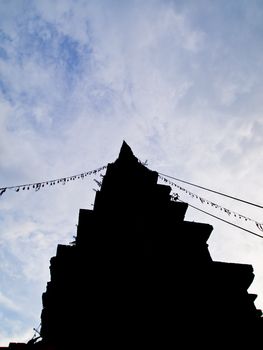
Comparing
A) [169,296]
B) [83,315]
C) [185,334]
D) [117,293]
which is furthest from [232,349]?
[83,315]

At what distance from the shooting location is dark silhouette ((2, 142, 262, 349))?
8711 millimetres

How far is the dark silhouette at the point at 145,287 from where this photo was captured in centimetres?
871

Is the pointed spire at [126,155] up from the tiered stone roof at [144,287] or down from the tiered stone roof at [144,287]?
up

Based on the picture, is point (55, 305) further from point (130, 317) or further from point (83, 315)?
point (130, 317)

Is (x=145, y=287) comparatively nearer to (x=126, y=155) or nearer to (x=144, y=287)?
(x=144, y=287)

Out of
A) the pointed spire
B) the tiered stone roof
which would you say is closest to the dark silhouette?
the tiered stone roof

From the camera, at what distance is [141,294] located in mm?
9703

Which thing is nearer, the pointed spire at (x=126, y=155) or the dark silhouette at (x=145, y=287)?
the dark silhouette at (x=145, y=287)

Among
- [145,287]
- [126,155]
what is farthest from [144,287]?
[126,155]

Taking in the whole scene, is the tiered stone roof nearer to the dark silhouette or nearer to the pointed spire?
the dark silhouette

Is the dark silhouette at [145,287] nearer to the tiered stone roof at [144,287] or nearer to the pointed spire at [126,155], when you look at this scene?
the tiered stone roof at [144,287]

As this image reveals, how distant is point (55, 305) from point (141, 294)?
4.19 meters

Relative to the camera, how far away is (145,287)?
9.93 meters

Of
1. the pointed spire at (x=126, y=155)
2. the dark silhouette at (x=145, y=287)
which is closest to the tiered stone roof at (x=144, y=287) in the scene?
the dark silhouette at (x=145, y=287)
